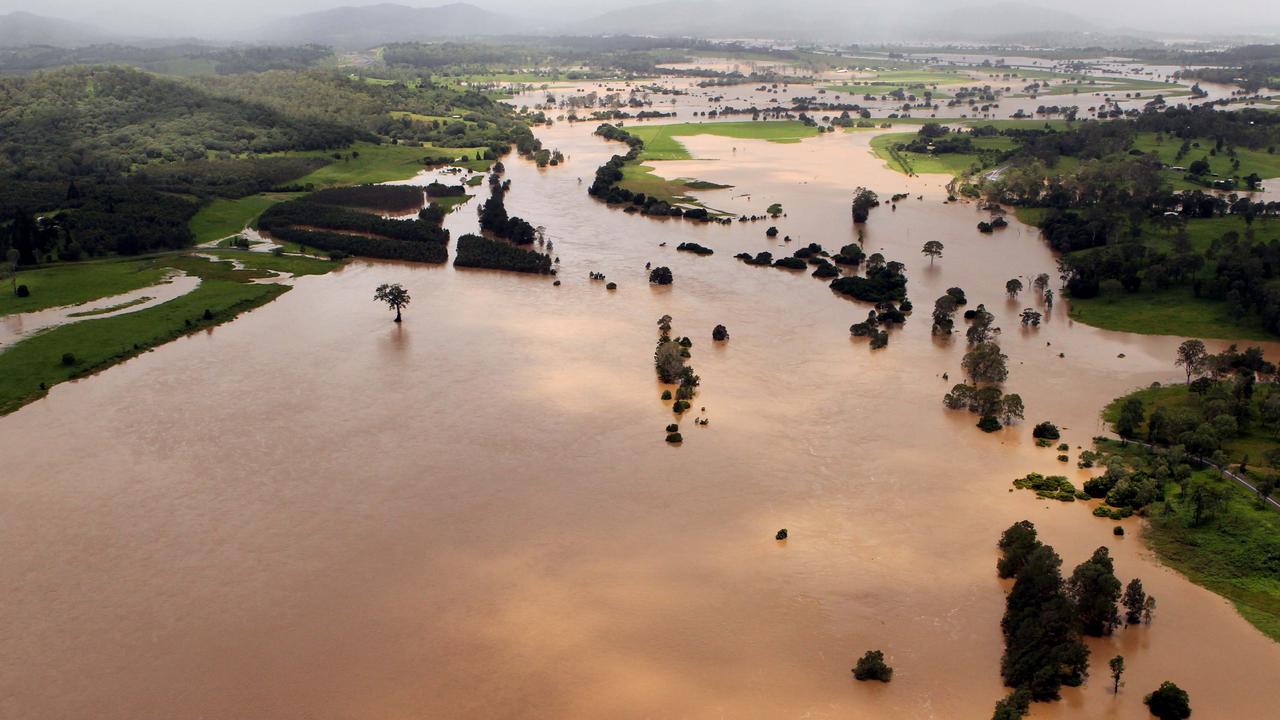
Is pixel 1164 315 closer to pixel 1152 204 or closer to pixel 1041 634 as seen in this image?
pixel 1152 204

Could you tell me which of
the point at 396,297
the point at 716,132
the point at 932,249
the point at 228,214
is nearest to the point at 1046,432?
the point at 932,249

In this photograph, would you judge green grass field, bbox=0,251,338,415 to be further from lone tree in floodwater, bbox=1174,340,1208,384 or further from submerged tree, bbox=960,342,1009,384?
lone tree in floodwater, bbox=1174,340,1208,384

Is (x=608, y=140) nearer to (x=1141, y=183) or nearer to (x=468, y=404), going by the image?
(x=1141, y=183)

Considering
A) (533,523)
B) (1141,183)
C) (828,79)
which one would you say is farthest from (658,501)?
(828,79)

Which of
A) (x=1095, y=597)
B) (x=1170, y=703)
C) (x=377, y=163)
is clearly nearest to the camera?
(x=1170, y=703)

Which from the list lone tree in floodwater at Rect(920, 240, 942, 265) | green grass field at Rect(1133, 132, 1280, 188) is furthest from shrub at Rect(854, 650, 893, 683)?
green grass field at Rect(1133, 132, 1280, 188)

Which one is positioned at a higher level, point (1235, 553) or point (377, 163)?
point (377, 163)
